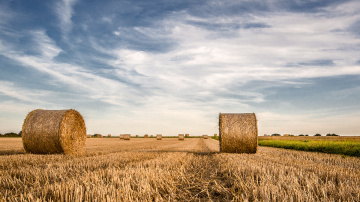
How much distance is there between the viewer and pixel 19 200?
270 cm

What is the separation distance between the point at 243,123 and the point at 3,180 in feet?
28.9

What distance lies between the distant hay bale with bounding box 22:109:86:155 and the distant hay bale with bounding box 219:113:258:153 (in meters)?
6.42

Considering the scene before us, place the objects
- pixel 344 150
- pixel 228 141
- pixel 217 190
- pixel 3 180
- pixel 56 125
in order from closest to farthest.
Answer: pixel 217 190 < pixel 3 180 < pixel 56 125 < pixel 228 141 < pixel 344 150

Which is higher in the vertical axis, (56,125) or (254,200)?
(56,125)

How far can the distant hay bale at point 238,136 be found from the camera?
10414 millimetres

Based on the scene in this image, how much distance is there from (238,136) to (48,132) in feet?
25.4

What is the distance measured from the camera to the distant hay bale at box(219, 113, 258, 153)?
10.4 m

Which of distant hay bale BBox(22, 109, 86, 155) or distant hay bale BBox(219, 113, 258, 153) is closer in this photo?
distant hay bale BBox(22, 109, 86, 155)

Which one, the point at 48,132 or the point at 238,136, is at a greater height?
the point at 48,132

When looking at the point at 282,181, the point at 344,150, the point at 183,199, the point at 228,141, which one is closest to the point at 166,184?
the point at 183,199

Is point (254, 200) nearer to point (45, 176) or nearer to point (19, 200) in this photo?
point (19, 200)

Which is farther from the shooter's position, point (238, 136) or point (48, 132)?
point (238, 136)

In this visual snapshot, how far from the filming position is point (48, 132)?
9523 mm

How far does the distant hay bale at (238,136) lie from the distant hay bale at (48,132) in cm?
642
